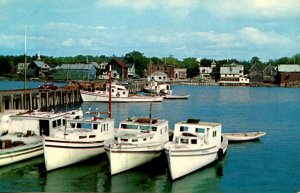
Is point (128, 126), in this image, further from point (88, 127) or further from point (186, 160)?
point (186, 160)

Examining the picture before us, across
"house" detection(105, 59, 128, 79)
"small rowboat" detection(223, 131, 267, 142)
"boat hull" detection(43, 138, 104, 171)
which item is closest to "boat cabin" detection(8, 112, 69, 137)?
"boat hull" detection(43, 138, 104, 171)

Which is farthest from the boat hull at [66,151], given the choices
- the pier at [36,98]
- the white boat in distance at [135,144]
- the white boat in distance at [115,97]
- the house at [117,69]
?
the house at [117,69]

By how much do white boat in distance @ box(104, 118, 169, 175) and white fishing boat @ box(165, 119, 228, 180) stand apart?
3.65ft

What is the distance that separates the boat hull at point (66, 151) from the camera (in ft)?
104

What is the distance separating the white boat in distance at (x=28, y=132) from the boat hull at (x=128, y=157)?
695cm

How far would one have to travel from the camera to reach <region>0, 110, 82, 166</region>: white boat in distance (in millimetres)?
34097

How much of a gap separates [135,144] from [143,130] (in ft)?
8.78

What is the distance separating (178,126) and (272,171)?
26.6 feet

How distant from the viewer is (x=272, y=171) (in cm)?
3609

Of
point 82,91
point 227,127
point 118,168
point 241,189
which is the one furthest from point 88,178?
point 82,91

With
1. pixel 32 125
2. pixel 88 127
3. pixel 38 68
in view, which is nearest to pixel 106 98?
pixel 32 125

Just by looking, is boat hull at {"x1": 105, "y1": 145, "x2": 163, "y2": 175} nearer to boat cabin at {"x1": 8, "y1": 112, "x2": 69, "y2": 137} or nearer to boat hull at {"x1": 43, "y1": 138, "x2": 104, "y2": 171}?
boat hull at {"x1": 43, "y1": 138, "x2": 104, "y2": 171}

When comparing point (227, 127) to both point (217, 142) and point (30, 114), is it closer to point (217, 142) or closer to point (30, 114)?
point (217, 142)

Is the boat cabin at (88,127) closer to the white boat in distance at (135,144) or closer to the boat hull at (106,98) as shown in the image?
the white boat in distance at (135,144)
